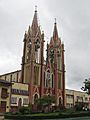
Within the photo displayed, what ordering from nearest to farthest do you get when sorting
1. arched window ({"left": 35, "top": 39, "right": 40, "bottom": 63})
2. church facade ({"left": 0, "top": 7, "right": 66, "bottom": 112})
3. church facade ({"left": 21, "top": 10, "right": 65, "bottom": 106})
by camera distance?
1. church facade ({"left": 0, "top": 7, "right": 66, "bottom": 112})
2. church facade ({"left": 21, "top": 10, "right": 65, "bottom": 106})
3. arched window ({"left": 35, "top": 39, "right": 40, "bottom": 63})

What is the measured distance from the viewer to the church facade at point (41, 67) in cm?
8561

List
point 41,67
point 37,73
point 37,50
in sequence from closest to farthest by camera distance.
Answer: point 37,73
point 41,67
point 37,50

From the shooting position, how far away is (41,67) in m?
89.3

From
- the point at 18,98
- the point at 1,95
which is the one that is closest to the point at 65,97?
the point at 18,98

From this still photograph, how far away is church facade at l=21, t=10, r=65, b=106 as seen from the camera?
3370 inches

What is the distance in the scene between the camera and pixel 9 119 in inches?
1698

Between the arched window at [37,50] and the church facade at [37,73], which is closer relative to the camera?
the church facade at [37,73]

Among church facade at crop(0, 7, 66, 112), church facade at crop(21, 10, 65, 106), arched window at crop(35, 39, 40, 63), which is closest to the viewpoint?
church facade at crop(0, 7, 66, 112)

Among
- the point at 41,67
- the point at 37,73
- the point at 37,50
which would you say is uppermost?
the point at 37,50

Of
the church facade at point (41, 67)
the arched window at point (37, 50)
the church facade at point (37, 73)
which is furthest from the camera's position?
the arched window at point (37, 50)

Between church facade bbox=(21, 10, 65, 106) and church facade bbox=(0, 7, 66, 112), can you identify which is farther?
church facade bbox=(21, 10, 65, 106)

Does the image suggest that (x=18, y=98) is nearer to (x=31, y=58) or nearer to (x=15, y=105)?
(x=15, y=105)

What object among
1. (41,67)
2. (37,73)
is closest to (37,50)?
(41,67)

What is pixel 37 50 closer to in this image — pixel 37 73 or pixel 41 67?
pixel 41 67
